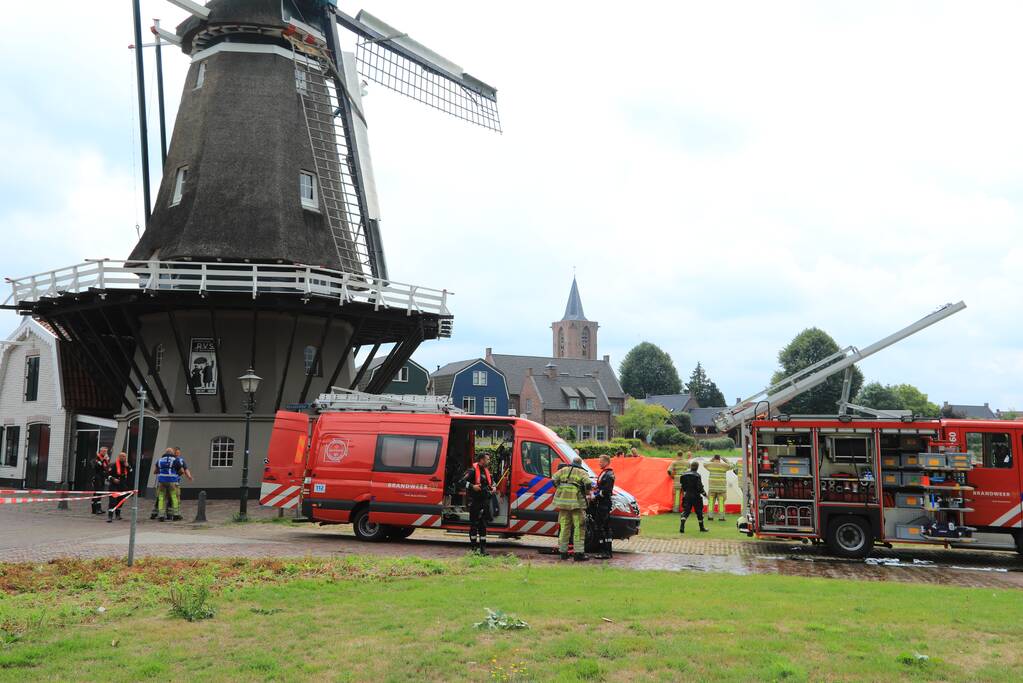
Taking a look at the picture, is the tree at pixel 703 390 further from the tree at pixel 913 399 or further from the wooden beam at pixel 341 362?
the wooden beam at pixel 341 362

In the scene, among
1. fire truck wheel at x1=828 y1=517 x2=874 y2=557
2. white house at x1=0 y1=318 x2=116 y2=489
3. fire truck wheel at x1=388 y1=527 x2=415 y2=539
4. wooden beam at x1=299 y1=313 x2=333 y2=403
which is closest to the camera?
fire truck wheel at x1=828 y1=517 x2=874 y2=557

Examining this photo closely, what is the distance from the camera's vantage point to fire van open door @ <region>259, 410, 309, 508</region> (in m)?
19.0

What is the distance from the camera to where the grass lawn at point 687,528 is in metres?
18.5

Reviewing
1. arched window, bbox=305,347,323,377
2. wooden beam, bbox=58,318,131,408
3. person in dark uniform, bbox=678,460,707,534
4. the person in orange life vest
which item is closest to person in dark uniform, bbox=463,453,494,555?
person in dark uniform, bbox=678,460,707,534

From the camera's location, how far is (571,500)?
47.3 ft

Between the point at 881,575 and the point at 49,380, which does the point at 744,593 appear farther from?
the point at 49,380

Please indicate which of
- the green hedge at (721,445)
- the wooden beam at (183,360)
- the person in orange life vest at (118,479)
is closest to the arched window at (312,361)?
the wooden beam at (183,360)

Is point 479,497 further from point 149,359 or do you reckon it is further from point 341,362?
point 149,359

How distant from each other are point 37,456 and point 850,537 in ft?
110

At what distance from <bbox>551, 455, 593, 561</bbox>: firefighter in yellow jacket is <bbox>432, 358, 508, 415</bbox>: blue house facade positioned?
5758cm

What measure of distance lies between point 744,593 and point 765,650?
120 inches

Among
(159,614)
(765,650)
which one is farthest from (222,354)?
(765,650)

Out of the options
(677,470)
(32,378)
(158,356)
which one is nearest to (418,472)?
(677,470)

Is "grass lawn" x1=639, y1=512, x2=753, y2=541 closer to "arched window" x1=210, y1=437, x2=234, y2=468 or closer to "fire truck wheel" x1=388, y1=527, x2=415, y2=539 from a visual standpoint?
"fire truck wheel" x1=388, y1=527, x2=415, y2=539
